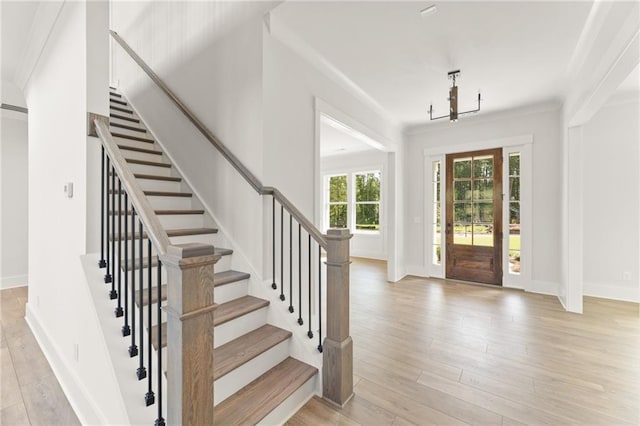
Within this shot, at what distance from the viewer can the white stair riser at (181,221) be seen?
252cm

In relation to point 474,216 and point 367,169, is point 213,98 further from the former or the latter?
point 367,169

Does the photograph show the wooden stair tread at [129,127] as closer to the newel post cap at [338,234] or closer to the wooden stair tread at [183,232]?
the wooden stair tread at [183,232]

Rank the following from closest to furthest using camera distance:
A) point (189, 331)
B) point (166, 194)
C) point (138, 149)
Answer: point (189, 331) → point (166, 194) → point (138, 149)

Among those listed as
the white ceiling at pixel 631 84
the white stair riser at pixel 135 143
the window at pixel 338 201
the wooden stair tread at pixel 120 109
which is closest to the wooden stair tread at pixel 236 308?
the white stair riser at pixel 135 143

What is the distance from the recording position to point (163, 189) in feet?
9.71

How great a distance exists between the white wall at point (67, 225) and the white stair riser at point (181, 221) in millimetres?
657

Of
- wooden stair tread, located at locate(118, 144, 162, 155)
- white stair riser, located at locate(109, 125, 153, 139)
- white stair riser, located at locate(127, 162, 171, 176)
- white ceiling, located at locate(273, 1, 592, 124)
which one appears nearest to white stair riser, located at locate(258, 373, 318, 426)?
white stair riser, located at locate(127, 162, 171, 176)

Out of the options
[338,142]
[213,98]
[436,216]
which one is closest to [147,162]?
[213,98]

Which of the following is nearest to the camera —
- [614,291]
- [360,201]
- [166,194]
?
[166,194]

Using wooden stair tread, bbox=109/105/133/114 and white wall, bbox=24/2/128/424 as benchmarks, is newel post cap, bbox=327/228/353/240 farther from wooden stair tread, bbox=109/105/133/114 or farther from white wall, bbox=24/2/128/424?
wooden stair tread, bbox=109/105/133/114

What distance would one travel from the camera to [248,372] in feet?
5.88

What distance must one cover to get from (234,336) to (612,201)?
5130mm

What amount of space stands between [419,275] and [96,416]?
4756 millimetres

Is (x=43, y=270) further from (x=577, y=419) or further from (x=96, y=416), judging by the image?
(x=577, y=419)
